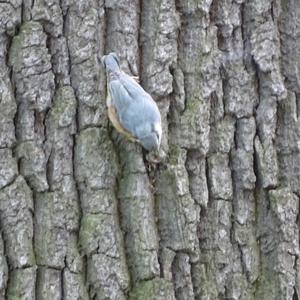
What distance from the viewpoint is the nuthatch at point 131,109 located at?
178 centimetres

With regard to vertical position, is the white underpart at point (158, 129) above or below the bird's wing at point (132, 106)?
below

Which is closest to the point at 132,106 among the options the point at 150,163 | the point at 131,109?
the point at 131,109

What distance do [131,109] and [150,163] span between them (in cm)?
12

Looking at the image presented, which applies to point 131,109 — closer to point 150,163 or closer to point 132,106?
point 132,106

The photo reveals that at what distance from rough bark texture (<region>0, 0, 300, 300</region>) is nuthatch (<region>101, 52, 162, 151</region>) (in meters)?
0.04

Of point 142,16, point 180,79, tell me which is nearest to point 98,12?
point 142,16

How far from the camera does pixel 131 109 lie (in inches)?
70.6

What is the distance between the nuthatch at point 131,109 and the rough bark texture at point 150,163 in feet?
0.13

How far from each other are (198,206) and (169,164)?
0.34ft

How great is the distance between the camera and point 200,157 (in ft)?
6.11

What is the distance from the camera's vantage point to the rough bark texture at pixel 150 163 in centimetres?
178

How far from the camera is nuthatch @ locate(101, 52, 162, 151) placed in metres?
1.78

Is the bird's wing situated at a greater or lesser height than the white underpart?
greater

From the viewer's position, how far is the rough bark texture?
5.83 ft
